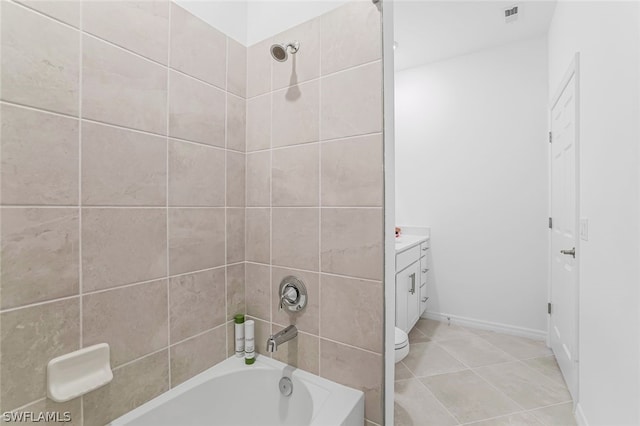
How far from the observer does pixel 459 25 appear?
241cm

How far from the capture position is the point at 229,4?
4.34ft

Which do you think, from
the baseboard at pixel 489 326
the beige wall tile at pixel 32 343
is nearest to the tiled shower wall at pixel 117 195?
the beige wall tile at pixel 32 343

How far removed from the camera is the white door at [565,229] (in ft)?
5.41

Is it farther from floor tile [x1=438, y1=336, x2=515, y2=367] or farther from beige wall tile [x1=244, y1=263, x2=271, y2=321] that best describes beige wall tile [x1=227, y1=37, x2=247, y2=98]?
floor tile [x1=438, y1=336, x2=515, y2=367]

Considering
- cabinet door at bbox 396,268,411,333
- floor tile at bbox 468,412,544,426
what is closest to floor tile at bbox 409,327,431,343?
cabinet door at bbox 396,268,411,333

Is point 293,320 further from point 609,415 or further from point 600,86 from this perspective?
point 600,86

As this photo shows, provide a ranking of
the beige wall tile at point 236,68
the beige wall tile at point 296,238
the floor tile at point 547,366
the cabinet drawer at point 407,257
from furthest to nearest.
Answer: the cabinet drawer at point 407,257 < the floor tile at point 547,366 < the beige wall tile at point 236,68 < the beige wall tile at point 296,238

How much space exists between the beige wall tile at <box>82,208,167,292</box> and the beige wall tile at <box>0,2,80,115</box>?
0.34m

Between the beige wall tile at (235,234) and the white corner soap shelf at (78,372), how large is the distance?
0.56 metres

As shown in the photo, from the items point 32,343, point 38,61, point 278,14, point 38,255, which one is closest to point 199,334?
point 32,343

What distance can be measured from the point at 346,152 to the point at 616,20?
119 centimetres

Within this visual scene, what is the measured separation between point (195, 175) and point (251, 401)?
3.28 ft

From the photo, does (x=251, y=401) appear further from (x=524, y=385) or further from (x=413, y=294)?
(x=524, y=385)

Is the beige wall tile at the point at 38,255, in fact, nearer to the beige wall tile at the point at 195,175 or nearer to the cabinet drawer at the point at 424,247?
the beige wall tile at the point at 195,175
